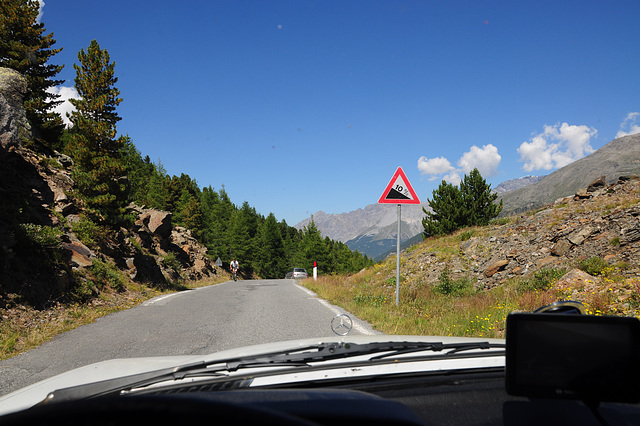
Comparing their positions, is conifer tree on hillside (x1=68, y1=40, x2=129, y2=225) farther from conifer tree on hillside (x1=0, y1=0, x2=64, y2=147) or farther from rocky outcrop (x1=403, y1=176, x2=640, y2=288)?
rocky outcrop (x1=403, y1=176, x2=640, y2=288)

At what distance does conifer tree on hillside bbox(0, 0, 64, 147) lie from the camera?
2414 centimetres

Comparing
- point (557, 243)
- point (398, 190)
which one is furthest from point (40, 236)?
point (557, 243)

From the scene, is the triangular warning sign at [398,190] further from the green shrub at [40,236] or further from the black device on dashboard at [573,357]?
the green shrub at [40,236]

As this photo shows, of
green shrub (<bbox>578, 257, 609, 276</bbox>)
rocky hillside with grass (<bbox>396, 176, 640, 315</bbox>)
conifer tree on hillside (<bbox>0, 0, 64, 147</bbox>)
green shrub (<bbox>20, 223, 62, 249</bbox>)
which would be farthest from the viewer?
conifer tree on hillside (<bbox>0, 0, 64, 147</bbox>)

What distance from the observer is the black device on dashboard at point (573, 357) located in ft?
3.52

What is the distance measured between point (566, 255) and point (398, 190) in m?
6.70

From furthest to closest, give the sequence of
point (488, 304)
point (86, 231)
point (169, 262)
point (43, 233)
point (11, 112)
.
A: 1. point (169, 262)
2. point (86, 231)
3. point (11, 112)
4. point (43, 233)
5. point (488, 304)

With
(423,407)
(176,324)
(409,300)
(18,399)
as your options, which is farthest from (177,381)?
(409,300)

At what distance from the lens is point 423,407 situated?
5.17 feet

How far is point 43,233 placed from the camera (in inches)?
463

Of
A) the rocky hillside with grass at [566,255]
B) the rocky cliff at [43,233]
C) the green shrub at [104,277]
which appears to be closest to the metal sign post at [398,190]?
the rocky hillside with grass at [566,255]

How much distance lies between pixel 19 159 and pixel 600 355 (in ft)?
70.4

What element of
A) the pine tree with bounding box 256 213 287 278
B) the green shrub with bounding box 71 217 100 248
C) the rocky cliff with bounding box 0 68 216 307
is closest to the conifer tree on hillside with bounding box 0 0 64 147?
the rocky cliff with bounding box 0 68 216 307

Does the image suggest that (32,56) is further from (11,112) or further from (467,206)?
(467,206)
